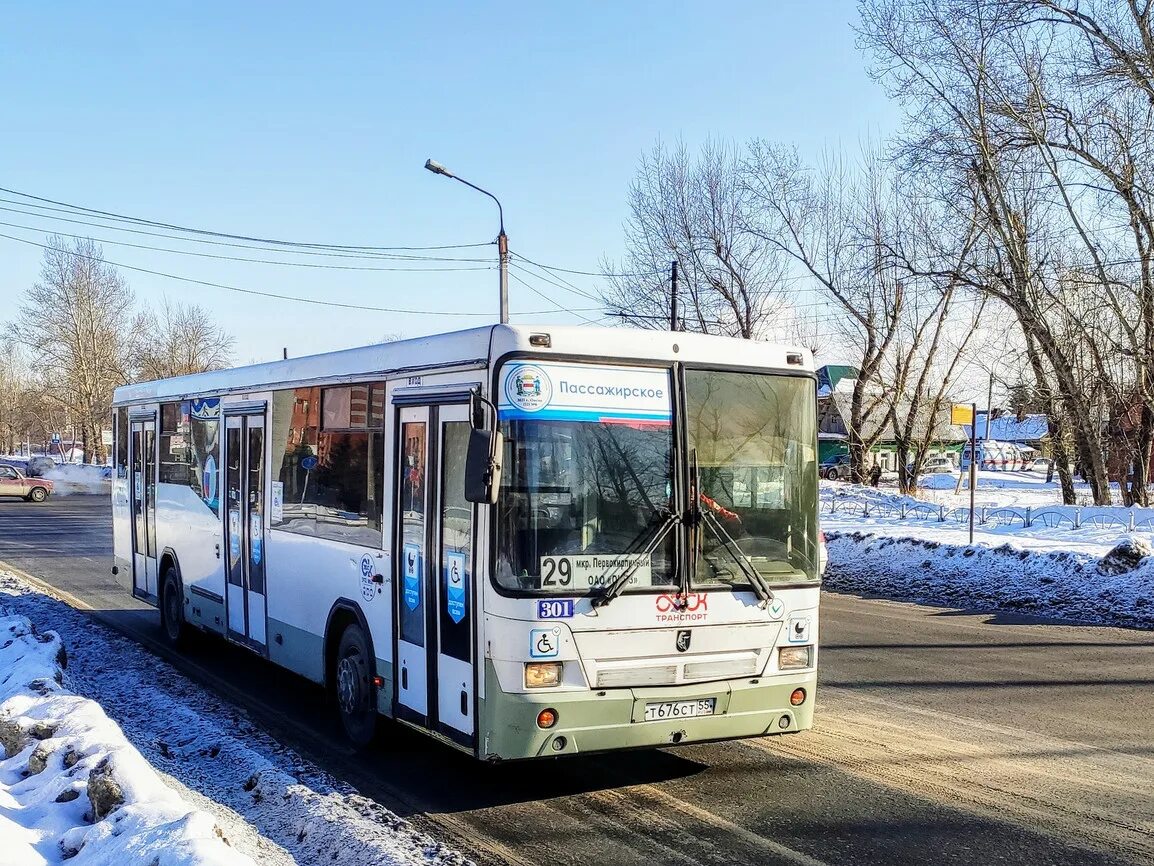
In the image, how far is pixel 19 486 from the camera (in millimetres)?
43781

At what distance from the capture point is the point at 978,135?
26.5 m

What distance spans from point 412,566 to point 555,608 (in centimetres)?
144

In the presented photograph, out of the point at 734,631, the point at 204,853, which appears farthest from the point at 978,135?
the point at 204,853

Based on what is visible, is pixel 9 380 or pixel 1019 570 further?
pixel 9 380

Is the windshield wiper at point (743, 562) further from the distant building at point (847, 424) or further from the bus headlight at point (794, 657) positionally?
the distant building at point (847, 424)

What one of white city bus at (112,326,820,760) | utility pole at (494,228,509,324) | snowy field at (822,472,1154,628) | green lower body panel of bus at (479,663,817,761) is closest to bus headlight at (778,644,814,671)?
white city bus at (112,326,820,760)

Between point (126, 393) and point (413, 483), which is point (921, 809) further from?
point (126, 393)

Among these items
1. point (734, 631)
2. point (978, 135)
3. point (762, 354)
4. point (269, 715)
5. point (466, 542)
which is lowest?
point (269, 715)

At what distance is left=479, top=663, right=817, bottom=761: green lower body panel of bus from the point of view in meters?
5.96

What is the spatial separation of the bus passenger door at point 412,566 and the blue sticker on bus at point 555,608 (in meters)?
1.11

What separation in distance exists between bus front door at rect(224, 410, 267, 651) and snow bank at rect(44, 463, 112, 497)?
4388cm

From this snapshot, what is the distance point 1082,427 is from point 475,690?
84.6ft

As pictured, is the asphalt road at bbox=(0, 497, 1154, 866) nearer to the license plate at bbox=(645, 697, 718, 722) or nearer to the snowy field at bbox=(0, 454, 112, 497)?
the license plate at bbox=(645, 697, 718, 722)

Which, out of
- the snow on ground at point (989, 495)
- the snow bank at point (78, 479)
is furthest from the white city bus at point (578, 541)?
the snow bank at point (78, 479)
